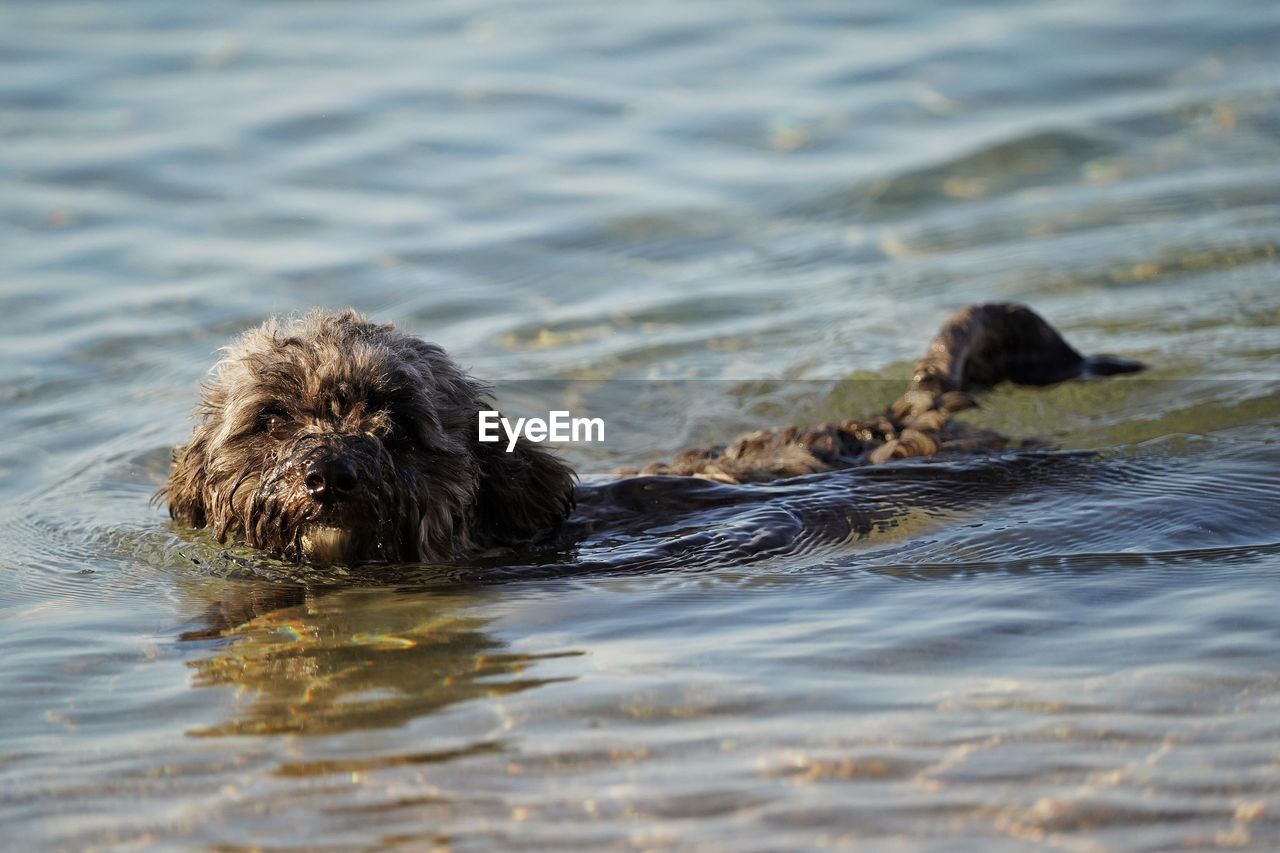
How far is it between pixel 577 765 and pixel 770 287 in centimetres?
677

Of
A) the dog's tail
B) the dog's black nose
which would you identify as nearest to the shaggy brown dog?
the dog's black nose

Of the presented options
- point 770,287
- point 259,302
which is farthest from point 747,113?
point 259,302

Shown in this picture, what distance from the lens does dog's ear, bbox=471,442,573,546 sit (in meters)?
6.46

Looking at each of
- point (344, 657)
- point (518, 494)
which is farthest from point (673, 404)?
point (344, 657)

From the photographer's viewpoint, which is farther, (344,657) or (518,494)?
(518,494)

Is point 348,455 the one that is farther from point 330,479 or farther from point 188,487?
point 188,487

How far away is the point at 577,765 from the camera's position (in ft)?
14.8

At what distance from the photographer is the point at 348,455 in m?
5.71

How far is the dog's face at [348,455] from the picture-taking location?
5816 mm

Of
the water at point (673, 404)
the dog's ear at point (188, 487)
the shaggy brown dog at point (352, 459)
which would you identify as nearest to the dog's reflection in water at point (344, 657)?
the water at point (673, 404)

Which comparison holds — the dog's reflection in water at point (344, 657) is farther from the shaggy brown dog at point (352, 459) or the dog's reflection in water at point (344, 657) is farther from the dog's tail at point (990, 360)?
the dog's tail at point (990, 360)

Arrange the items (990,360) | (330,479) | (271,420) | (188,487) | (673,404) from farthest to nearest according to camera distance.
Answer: (673,404), (990,360), (188,487), (271,420), (330,479)

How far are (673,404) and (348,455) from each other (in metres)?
3.76

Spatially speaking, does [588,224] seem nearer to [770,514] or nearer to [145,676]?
[770,514]
